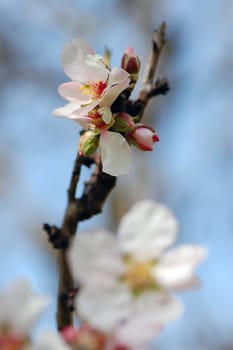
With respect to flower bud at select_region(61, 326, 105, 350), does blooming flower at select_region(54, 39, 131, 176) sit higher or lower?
higher

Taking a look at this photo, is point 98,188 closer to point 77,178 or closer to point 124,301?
point 77,178

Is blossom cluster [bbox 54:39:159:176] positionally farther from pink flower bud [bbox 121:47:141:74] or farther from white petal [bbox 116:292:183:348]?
white petal [bbox 116:292:183:348]

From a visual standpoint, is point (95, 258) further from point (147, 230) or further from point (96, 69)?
point (96, 69)

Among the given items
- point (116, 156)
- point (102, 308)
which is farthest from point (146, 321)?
point (116, 156)

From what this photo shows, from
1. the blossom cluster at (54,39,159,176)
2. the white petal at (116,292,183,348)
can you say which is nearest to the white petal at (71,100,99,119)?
the blossom cluster at (54,39,159,176)

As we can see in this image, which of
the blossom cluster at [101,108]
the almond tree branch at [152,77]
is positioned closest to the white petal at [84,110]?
the blossom cluster at [101,108]

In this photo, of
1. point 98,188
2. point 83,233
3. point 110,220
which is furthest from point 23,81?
point 83,233
